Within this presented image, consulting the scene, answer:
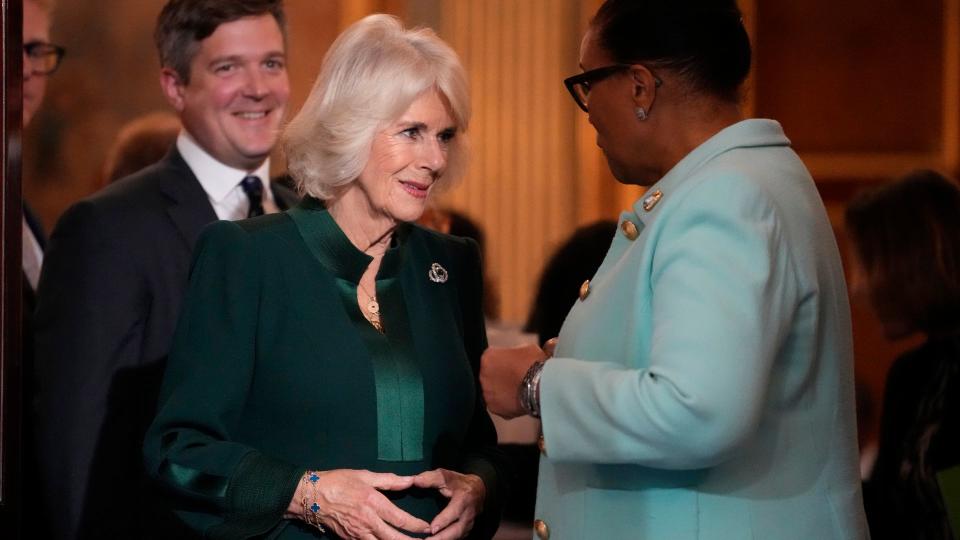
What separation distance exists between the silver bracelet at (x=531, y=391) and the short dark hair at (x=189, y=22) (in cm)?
165

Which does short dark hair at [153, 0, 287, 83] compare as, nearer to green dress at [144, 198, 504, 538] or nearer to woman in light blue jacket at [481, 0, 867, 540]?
green dress at [144, 198, 504, 538]

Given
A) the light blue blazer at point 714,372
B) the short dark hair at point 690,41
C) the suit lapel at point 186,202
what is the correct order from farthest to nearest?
the suit lapel at point 186,202, the short dark hair at point 690,41, the light blue blazer at point 714,372

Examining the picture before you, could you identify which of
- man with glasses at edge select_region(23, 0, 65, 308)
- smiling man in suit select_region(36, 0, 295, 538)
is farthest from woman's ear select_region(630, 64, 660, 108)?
man with glasses at edge select_region(23, 0, 65, 308)

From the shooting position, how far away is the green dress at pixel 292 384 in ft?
7.14

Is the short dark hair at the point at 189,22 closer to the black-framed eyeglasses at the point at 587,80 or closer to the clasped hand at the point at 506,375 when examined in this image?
the black-framed eyeglasses at the point at 587,80

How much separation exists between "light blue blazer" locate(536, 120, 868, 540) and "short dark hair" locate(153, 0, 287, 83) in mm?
1602

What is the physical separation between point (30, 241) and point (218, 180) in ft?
1.95

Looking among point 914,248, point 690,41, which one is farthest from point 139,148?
point 690,41

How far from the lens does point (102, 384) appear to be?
9.85 ft

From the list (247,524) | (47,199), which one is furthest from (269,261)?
(47,199)

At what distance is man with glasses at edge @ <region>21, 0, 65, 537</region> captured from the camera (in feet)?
10.6

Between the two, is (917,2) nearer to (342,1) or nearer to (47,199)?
(342,1)

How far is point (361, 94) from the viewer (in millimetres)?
2330

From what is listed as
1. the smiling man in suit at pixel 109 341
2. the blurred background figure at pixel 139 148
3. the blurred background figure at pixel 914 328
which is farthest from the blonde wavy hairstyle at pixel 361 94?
the blurred background figure at pixel 139 148
